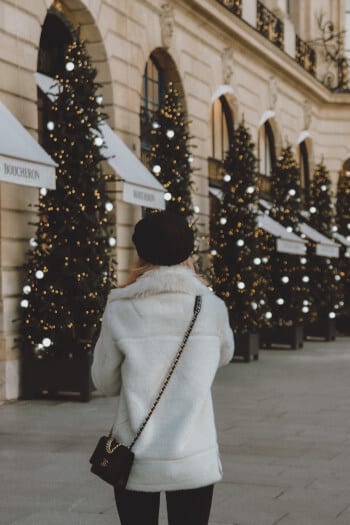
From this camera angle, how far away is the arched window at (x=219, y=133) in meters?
20.7

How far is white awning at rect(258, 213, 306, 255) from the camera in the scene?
1972 centimetres

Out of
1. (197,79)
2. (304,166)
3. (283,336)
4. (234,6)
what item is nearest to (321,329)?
(283,336)

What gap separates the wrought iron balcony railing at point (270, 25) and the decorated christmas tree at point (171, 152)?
8599mm

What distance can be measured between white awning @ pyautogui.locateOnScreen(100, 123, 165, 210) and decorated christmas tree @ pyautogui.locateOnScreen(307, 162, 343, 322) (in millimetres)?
9540

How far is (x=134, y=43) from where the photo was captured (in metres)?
16.7

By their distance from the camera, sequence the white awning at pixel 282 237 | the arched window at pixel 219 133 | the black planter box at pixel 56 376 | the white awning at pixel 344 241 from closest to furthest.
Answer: the black planter box at pixel 56 376 < the white awning at pixel 282 237 < the arched window at pixel 219 133 < the white awning at pixel 344 241

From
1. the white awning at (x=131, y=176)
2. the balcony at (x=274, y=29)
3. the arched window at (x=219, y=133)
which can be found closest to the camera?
the white awning at (x=131, y=176)

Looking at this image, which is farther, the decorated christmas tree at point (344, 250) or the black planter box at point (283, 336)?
the decorated christmas tree at point (344, 250)

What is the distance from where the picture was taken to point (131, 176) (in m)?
13.7

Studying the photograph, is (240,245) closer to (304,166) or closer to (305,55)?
(304,166)

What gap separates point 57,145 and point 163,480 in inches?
361

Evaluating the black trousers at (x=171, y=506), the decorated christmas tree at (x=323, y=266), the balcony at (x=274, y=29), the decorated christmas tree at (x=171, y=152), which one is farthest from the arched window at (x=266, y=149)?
the black trousers at (x=171, y=506)

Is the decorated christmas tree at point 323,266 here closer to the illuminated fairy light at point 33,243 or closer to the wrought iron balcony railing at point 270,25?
the wrought iron balcony railing at point 270,25

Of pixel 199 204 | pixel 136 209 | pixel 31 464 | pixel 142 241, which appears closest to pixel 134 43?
pixel 136 209
